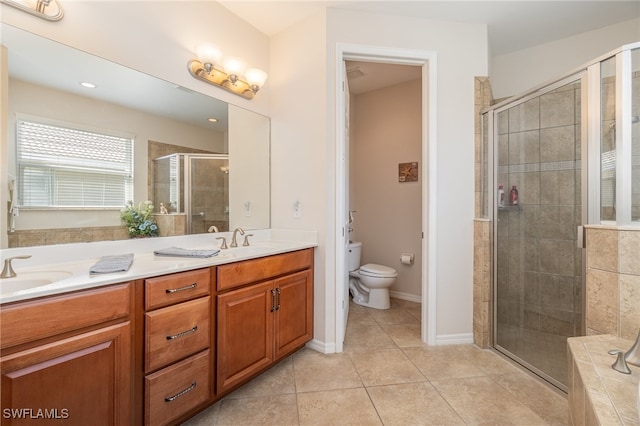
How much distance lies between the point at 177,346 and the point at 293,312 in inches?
32.4

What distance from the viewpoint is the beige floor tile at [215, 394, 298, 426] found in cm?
140

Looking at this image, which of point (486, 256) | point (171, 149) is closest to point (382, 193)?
point (486, 256)

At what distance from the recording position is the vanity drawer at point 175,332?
1.17 metres

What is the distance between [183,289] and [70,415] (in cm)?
53

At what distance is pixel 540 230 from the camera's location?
6.64 feet

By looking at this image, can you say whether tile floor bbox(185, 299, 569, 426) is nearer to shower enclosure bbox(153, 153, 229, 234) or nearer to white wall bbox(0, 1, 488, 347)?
white wall bbox(0, 1, 488, 347)

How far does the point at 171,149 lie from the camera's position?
5.87 ft

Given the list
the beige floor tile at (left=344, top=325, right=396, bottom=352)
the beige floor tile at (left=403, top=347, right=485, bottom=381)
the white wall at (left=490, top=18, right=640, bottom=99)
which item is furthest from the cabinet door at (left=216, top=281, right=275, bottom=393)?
the white wall at (left=490, top=18, right=640, bottom=99)

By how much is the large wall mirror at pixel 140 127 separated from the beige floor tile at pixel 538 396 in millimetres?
2059

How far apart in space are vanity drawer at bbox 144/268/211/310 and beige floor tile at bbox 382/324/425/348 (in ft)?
5.42

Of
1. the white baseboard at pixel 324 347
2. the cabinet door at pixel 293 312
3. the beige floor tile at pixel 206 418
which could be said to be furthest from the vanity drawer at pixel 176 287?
the white baseboard at pixel 324 347

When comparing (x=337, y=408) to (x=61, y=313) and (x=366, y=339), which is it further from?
(x=61, y=313)

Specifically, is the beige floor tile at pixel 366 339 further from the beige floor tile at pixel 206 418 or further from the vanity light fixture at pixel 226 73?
the vanity light fixture at pixel 226 73

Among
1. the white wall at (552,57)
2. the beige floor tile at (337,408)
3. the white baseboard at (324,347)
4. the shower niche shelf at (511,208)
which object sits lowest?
the beige floor tile at (337,408)
